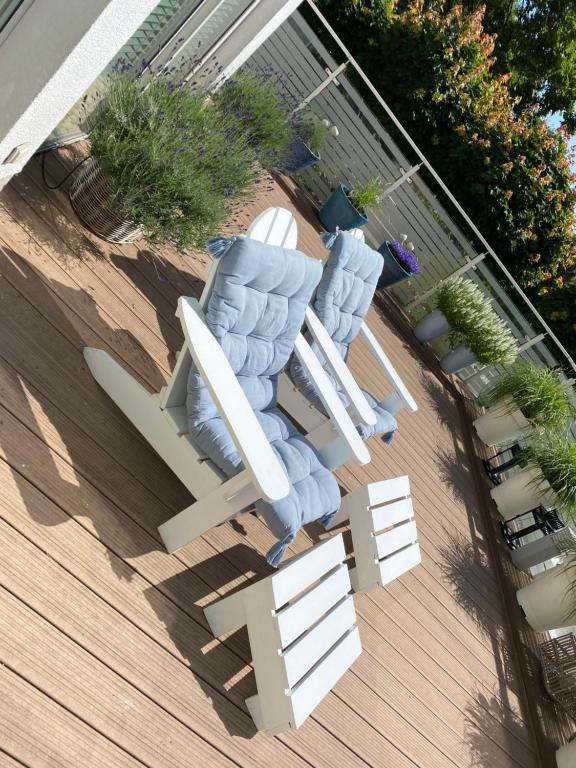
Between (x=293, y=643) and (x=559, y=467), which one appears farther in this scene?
(x=559, y=467)

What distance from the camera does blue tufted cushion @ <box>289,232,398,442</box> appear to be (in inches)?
130

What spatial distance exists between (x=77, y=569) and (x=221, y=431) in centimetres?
66

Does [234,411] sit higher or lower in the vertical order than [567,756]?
higher

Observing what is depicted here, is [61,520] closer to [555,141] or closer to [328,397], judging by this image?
[328,397]

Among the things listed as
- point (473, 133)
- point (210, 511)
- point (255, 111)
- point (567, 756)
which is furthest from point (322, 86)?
point (567, 756)

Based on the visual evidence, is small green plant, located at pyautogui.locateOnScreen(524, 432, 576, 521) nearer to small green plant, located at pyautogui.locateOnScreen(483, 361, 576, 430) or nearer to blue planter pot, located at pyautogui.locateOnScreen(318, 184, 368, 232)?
small green plant, located at pyautogui.locateOnScreen(483, 361, 576, 430)

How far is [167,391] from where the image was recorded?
95.2 inches

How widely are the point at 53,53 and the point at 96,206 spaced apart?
802 millimetres

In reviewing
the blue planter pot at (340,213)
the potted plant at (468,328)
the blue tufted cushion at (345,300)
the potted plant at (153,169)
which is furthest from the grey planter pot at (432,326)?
the potted plant at (153,169)

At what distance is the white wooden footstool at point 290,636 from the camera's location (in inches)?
86.4

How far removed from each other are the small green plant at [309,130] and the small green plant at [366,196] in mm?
521

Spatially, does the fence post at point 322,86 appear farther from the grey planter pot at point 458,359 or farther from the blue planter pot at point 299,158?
the grey planter pot at point 458,359

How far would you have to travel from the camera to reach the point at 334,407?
2711mm

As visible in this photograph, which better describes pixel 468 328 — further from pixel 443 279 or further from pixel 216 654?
→ pixel 216 654
